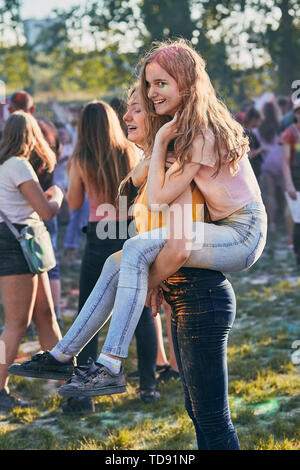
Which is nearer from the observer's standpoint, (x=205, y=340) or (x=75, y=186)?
(x=205, y=340)

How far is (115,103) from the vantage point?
545 centimetres

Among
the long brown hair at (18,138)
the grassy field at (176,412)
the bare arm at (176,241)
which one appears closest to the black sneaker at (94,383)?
the bare arm at (176,241)

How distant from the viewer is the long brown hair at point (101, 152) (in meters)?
4.37

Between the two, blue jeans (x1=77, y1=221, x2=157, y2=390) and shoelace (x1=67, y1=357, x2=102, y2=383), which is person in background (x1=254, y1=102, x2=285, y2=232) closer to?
blue jeans (x1=77, y1=221, x2=157, y2=390)

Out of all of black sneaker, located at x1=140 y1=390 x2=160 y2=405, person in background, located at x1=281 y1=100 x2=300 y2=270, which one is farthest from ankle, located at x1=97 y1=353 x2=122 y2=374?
person in background, located at x1=281 y1=100 x2=300 y2=270

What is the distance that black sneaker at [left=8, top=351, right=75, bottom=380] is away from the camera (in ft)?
9.17

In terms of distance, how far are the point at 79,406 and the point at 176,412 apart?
0.66 m

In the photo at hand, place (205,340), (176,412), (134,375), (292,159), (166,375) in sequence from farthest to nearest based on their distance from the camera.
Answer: (292,159), (134,375), (166,375), (176,412), (205,340)

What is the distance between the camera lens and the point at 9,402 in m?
4.68

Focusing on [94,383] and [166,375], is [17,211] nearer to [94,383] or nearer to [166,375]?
[166,375]

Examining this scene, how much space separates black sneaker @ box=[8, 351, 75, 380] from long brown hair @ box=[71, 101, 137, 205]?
1749mm

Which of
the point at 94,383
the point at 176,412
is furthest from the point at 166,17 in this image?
the point at 94,383

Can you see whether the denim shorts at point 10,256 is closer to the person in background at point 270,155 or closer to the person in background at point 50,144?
the person in background at point 50,144

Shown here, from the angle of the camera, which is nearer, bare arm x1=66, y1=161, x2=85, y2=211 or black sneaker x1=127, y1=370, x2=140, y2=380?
bare arm x1=66, y1=161, x2=85, y2=211
